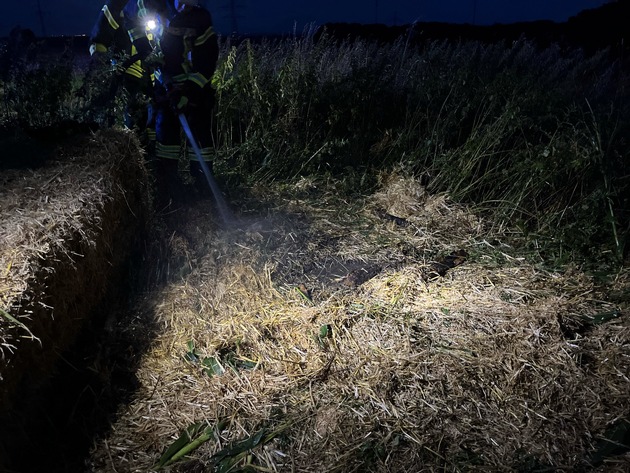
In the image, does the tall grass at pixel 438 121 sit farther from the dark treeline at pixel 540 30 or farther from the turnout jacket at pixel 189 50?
the dark treeline at pixel 540 30

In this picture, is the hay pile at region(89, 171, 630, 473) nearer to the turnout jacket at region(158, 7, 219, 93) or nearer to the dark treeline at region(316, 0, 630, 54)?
the turnout jacket at region(158, 7, 219, 93)

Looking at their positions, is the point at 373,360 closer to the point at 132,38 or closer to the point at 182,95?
the point at 182,95

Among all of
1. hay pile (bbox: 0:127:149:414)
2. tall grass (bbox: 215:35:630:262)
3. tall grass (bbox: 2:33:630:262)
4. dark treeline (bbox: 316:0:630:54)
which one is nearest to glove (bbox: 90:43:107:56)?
tall grass (bbox: 2:33:630:262)

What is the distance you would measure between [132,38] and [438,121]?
286 cm

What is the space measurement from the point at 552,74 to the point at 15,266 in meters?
5.40

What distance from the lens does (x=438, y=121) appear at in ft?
14.8

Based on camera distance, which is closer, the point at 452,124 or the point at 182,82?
the point at 182,82

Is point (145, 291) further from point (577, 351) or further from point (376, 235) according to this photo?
point (577, 351)

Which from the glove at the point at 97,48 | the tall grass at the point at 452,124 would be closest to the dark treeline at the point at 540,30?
the tall grass at the point at 452,124

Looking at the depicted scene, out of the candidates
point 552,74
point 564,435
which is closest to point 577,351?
point 564,435

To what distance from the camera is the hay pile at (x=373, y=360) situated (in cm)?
203

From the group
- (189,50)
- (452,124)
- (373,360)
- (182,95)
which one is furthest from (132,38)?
(373,360)

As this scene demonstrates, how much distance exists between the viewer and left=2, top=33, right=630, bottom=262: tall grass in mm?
3637

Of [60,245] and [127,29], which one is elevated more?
[127,29]
